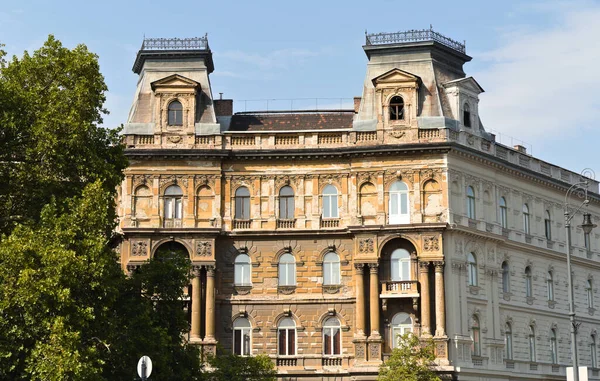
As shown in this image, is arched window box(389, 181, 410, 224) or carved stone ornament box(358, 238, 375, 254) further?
arched window box(389, 181, 410, 224)

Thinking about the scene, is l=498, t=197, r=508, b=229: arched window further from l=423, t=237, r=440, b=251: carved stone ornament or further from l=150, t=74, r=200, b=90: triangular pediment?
l=150, t=74, r=200, b=90: triangular pediment

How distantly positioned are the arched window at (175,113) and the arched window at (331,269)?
417 inches

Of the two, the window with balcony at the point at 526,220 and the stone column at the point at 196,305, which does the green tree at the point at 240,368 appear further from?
the window with balcony at the point at 526,220

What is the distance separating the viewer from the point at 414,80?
2554 inches

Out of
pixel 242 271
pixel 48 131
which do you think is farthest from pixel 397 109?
pixel 48 131

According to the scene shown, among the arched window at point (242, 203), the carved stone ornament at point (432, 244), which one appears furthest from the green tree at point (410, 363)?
the arched window at point (242, 203)

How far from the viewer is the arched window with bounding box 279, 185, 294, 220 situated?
65.2 m

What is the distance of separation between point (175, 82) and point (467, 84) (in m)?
15.4

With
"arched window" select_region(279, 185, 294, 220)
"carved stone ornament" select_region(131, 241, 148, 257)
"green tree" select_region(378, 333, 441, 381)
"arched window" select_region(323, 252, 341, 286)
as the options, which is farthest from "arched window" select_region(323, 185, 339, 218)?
"carved stone ornament" select_region(131, 241, 148, 257)

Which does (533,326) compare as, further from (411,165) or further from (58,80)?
(58,80)

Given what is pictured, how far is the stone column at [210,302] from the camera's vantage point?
62.9 metres

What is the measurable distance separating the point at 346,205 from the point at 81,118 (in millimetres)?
22208

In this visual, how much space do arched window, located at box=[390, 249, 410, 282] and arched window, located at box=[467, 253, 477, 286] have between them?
3.41m

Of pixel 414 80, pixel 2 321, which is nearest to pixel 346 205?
pixel 414 80
